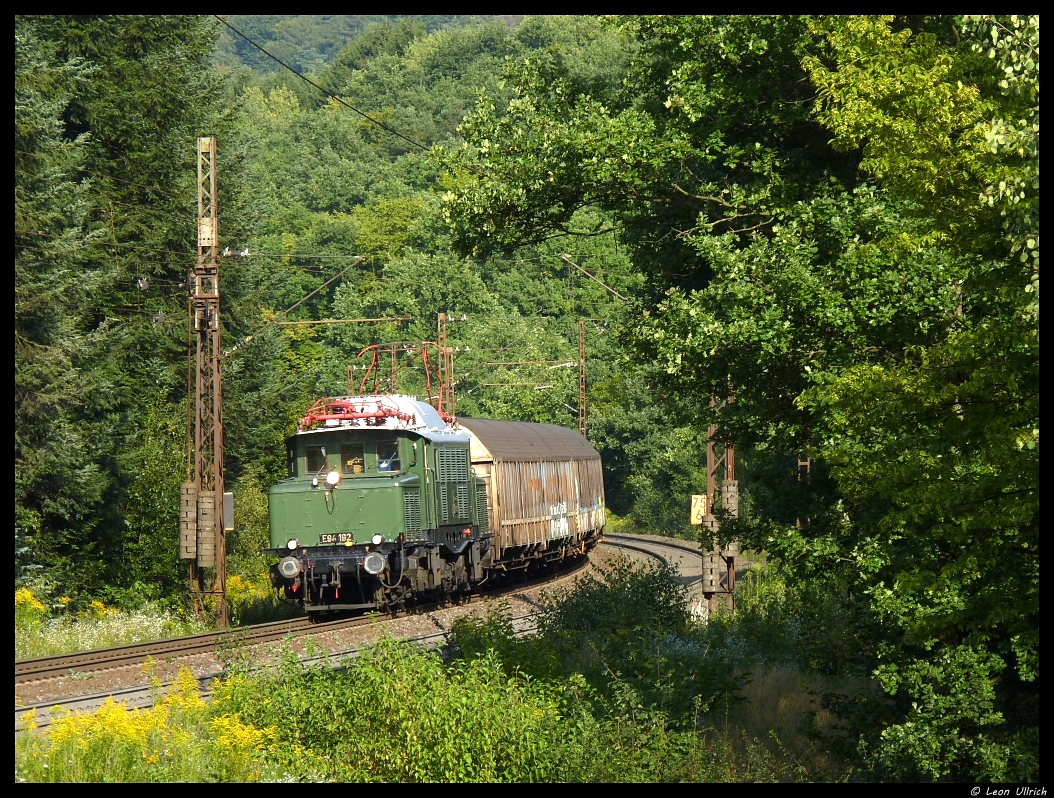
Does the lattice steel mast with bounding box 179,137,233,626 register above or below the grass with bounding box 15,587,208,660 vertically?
above

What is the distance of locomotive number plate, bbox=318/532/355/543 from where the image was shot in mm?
24781

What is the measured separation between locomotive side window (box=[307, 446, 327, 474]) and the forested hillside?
4295 millimetres

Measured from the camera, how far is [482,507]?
98.4ft

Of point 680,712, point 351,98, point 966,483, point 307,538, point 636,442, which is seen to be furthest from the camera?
point 351,98

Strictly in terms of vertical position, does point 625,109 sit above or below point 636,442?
above

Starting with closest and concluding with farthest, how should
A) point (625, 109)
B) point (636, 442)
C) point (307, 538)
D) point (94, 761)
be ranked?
1. point (94, 761)
2. point (625, 109)
3. point (307, 538)
4. point (636, 442)

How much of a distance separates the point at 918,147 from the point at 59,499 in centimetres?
2255

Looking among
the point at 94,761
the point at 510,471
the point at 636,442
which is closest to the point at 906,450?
the point at 94,761

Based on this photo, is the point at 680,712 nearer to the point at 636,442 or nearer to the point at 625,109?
the point at 625,109

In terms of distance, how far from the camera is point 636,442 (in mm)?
60812

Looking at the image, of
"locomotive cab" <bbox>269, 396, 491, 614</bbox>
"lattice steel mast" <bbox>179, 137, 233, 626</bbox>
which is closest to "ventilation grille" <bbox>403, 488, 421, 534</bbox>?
"locomotive cab" <bbox>269, 396, 491, 614</bbox>

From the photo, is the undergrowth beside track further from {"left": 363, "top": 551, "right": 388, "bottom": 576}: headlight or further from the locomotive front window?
the locomotive front window

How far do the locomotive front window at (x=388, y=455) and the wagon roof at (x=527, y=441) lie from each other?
20.1ft
